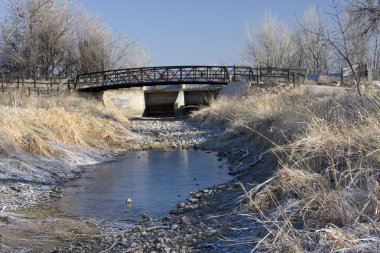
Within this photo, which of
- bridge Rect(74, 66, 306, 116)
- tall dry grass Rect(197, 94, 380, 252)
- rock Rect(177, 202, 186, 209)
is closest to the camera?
tall dry grass Rect(197, 94, 380, 252)

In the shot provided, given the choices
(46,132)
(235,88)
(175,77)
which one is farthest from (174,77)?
(46,132)

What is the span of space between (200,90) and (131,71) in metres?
13.4

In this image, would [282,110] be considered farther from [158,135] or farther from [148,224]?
[158,135]

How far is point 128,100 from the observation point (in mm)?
47969

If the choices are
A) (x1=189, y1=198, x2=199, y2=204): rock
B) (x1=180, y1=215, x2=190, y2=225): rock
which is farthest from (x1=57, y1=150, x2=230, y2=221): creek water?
(x1=180, y1=215, x2=190, y2=225): rock

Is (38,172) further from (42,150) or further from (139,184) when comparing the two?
(139,184)

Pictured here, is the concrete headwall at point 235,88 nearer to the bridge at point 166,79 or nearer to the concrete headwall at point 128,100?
the bridge at point 166,79

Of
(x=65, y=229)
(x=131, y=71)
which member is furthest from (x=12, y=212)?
(x=131, y=71)

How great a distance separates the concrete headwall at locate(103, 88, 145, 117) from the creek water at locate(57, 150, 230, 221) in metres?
30.4

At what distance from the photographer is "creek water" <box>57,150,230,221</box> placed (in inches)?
337

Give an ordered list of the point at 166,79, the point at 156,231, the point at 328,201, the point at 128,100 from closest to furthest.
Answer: the point at 328,201 → the point at 156,231 → the point at 166,79 → the point at 128,100

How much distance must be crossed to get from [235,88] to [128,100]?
12806mm

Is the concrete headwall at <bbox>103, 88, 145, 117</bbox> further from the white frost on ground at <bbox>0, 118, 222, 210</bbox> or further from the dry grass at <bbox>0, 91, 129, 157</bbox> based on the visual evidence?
the white frost on ground at <bbox>0, 118, 222, 210</bbox>

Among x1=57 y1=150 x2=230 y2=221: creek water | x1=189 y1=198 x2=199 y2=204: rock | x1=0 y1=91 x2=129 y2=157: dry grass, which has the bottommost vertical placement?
x1=57 y1=150 x2=230 y2=221: creek water
